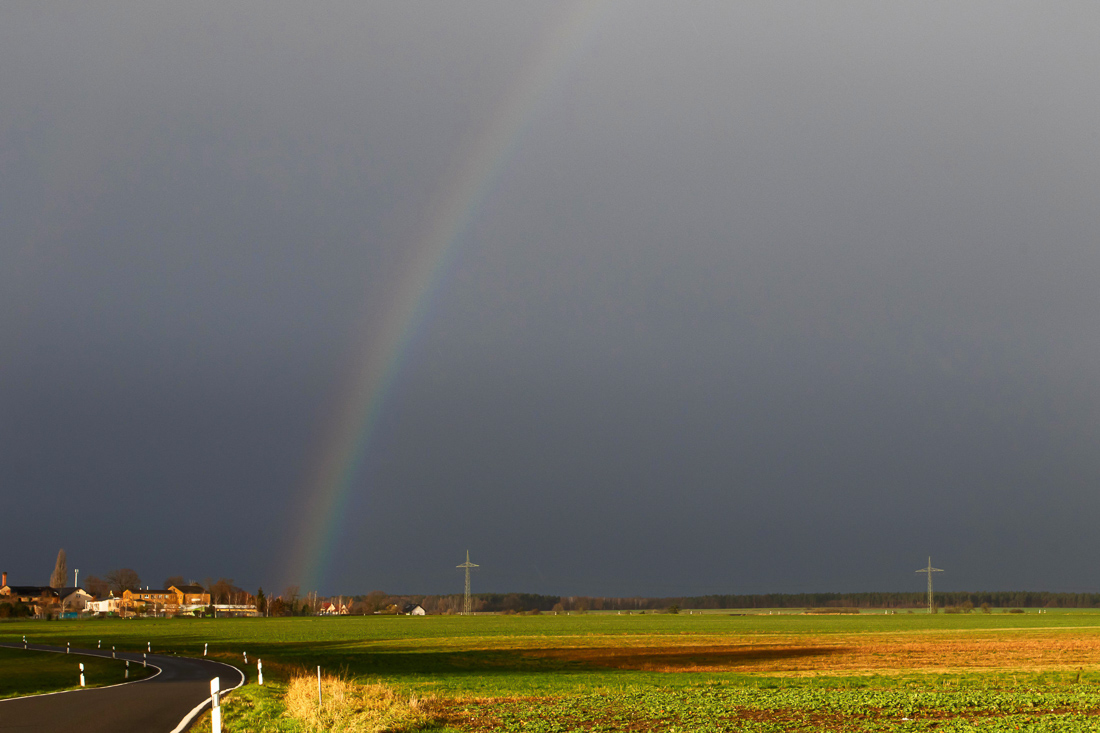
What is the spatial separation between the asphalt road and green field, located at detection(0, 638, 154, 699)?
2.97 m

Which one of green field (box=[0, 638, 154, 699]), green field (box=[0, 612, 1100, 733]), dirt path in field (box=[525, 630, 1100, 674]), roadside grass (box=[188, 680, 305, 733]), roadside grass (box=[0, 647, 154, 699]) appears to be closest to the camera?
roadside grass (box=[188, 680, 305, 733])

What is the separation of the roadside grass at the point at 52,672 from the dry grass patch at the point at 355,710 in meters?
14.3

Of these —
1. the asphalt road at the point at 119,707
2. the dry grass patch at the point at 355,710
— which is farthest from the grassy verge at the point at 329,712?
the asphalt road at the point at 119,707

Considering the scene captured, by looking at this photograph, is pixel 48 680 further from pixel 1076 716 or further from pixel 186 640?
pixel 186 640

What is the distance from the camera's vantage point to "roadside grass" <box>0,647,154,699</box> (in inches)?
1635

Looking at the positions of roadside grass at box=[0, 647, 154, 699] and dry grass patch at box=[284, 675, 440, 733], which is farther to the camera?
roadside grass at box=[0, 647, 154, 699]

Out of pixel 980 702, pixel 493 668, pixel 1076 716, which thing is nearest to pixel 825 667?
pixel 493 668

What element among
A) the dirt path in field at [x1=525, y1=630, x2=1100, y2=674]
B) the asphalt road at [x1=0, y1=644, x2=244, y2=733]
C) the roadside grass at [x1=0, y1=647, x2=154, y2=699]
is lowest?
the dirt path in field at [x1=525, y1=630, x2=1100, y2=674]

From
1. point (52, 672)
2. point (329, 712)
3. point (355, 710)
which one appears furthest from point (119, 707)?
point (52, 672)

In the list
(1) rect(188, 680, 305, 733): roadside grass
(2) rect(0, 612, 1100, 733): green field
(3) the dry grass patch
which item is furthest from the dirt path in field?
(3) the dry grass patch

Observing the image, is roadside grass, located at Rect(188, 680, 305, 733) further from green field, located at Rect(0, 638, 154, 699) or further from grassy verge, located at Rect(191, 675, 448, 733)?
green field, located at Rect(0, 638, 154, 699)

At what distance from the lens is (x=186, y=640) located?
9638cm

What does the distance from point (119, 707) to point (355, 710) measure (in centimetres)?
808

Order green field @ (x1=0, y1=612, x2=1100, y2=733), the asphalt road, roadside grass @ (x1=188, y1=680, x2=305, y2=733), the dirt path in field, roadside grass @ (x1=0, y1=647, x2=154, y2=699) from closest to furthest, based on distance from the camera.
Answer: roadside grass @ (x1=188, y1=680, x2=305, y2=733) < the asphalt road < green field @ (x1=0, y1=612, x2=1100, y2=733) < roadside grass @ (x1=0, y1=647, x2=154, y2=699) < the dirt path in field
